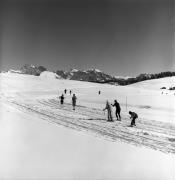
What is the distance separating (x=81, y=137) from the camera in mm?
14734

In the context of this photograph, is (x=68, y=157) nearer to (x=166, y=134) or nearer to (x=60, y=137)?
(x=60, y=137)

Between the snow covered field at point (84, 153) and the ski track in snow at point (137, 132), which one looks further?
the ski track in snow at point (137, 132)

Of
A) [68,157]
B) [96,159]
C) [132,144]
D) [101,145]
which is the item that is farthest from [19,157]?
[132,144]

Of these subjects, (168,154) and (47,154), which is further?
(168,154)

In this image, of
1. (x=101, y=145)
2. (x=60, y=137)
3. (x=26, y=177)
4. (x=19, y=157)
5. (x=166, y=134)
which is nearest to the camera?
(x=26, y=177)

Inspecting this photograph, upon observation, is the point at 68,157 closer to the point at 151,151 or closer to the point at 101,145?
the point at 101,145

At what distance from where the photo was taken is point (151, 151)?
41.6ft

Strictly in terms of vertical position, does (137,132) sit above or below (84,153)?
above

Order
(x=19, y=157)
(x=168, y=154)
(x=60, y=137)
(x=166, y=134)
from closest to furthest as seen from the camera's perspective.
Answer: (x=19, y=157)
(x=168, y=154)
(x=60, y=137)
(x=166, y=134)

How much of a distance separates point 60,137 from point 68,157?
3032 mm

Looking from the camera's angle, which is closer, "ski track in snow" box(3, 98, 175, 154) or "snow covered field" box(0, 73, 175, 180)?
"snow covered field" box(0, 73, 175, 180)

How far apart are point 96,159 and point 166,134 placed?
262 inches

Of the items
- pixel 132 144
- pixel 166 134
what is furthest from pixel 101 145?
pixel 166 134

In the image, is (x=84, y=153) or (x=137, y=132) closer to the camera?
(x=84, y=153)
